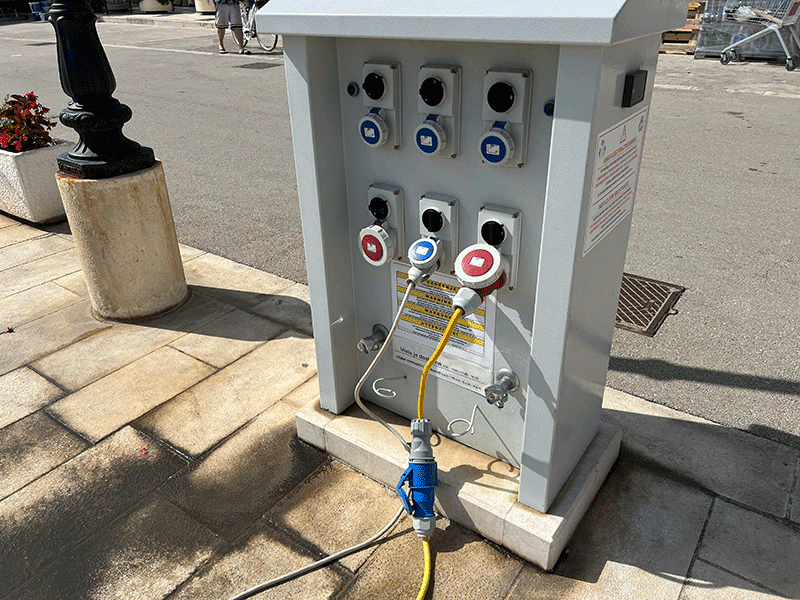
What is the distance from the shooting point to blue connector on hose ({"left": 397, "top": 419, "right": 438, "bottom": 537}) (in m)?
2.35

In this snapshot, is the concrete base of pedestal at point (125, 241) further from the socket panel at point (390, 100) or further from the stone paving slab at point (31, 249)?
the socket panel at point (390, 100)

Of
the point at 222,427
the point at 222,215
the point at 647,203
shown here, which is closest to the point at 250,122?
the point at 222,215

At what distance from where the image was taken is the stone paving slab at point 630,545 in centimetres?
227

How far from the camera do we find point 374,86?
2.20m

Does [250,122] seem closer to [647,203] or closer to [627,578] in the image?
[647,203]

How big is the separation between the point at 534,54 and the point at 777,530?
6.86 ft

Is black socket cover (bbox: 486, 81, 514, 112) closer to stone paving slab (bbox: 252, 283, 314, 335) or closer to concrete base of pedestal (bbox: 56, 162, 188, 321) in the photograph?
stone paving slab (bbox: 252, 283, 314, 335)

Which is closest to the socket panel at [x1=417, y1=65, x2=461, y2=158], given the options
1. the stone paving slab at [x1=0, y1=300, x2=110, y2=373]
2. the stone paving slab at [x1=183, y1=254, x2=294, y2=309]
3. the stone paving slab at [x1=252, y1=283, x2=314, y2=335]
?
the stone paving slab at [x1=252, y1=283, x2=314, y2=335]

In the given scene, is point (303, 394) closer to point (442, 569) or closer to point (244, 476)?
point (244, 476)

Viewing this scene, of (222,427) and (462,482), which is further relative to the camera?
(222,427)

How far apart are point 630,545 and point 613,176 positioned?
144 centimetres

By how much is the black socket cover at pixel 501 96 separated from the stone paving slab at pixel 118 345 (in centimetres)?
279

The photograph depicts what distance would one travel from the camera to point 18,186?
18.3ft

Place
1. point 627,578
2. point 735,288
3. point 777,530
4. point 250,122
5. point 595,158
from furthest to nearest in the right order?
point 250,122, point 735,288, point 777,530, point 627,578, point 595,158
